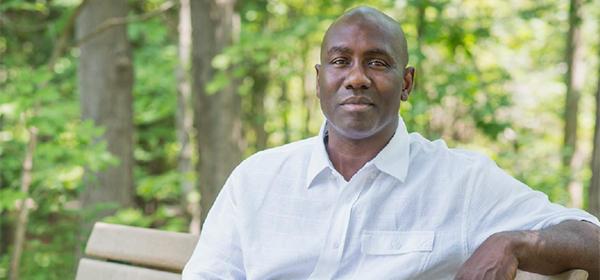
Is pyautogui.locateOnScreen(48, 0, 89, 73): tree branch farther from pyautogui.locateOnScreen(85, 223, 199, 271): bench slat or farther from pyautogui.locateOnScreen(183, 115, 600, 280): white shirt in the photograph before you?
pyautogui.locateOnScreen(183, 115, 600, 280): white shirt

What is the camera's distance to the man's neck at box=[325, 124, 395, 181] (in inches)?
75.0

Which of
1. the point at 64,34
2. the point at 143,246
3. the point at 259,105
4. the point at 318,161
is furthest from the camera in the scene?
the point at 259,105

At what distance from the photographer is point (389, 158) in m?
1.81

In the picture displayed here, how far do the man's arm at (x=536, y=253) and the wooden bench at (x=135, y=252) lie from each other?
119 centimetres

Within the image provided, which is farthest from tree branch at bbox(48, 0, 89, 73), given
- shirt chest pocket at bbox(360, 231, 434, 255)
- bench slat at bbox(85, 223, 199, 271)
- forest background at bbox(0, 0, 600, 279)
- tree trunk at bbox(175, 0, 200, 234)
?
tree trunk at bbox(175, 0, 200, 234)

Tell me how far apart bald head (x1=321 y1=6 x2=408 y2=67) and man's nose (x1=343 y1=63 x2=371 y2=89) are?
131 millimetres

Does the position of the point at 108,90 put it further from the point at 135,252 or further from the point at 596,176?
the point at 596,176

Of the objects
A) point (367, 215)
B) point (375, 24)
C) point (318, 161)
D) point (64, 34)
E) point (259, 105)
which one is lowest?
point (367, 215)

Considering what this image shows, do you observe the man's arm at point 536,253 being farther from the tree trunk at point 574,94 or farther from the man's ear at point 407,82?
the tree trunk at point 574,94

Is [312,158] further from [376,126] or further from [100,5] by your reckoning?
[100,5]

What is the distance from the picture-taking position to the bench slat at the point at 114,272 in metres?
2.26

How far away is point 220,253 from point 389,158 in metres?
0.70

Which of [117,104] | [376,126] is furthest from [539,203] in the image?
[117,104]

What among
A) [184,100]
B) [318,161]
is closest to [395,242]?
[318,161]
